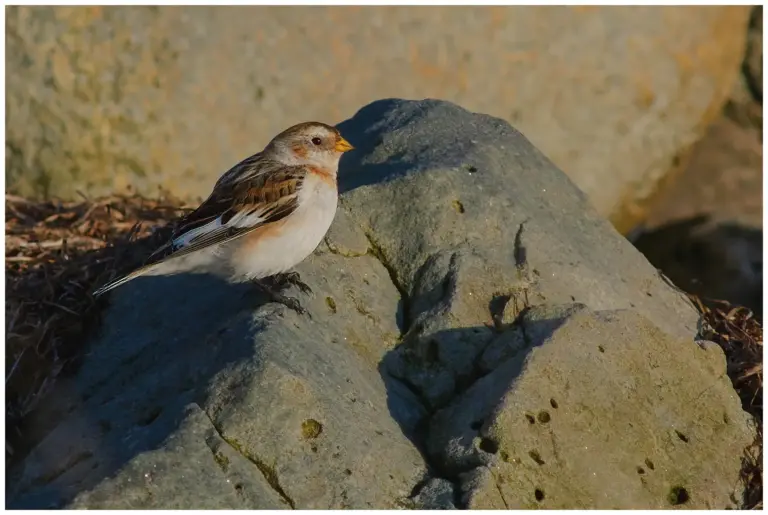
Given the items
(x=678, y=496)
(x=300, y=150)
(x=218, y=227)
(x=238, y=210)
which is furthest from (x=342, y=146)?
(x=678, y=496)

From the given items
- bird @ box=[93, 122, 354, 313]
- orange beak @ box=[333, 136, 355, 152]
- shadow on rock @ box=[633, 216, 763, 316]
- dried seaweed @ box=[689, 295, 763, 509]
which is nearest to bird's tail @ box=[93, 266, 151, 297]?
bird @ box=[93, 122, 354, 313]

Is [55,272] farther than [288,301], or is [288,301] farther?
[55,272]

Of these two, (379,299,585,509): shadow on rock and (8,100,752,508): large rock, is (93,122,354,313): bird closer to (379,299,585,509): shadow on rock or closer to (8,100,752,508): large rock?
(8,100,752,508): large rock

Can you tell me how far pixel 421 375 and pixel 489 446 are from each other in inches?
24.8

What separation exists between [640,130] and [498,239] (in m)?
5.02

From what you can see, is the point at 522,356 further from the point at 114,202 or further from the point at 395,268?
the point at 114,202

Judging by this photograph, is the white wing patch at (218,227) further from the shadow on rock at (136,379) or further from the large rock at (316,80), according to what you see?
the large rock at (316,80)

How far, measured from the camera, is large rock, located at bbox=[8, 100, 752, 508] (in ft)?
13.7

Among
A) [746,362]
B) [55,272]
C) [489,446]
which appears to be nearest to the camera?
[489,446]

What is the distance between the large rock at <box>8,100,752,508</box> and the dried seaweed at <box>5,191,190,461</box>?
0.34 m

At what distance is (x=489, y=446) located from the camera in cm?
436

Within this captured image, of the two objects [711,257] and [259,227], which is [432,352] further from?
[711,257]

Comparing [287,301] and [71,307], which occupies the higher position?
[287,301]

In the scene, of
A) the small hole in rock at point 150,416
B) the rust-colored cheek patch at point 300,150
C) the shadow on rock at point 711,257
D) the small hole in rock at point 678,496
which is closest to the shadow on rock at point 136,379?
the small hole in rock at point 150,416
